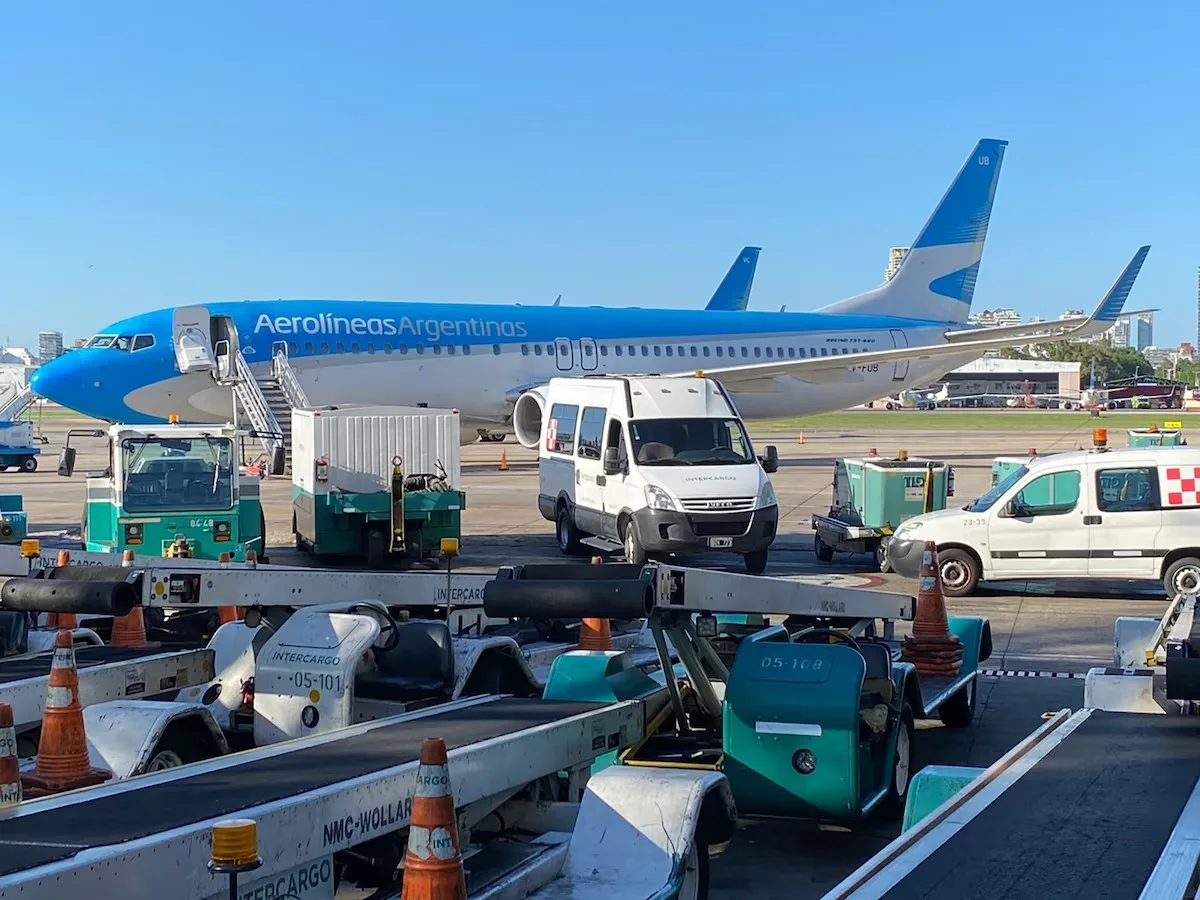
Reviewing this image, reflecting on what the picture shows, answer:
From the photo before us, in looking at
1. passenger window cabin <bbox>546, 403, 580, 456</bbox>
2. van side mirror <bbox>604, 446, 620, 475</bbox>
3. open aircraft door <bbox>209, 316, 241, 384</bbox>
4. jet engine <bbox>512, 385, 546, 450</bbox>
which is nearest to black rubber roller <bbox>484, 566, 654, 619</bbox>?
van side mirror <bbox>604, 446, 620, 475</bbox>

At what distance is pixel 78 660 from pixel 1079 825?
518 centimetres

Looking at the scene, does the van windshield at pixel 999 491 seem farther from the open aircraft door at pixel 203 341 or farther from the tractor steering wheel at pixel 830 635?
the open aircraft door at pixel 203 341

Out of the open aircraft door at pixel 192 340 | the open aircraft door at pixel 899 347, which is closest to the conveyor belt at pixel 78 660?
the open aircraft door at pixel 192 340

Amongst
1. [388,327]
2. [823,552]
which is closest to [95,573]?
[823,552]

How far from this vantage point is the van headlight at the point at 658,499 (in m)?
17.1

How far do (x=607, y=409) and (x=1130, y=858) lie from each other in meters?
14.8

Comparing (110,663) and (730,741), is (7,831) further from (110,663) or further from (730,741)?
(730,741)

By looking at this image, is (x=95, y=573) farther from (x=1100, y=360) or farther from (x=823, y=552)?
(x=1100, y=360)

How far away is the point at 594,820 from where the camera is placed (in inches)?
209

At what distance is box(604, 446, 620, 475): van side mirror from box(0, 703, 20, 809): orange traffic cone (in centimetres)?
1294

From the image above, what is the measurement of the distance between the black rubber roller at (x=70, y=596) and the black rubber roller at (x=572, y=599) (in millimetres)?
1662

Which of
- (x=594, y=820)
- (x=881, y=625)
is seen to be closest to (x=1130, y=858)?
(x=594, y=820)

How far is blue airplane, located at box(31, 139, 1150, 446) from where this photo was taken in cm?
2803

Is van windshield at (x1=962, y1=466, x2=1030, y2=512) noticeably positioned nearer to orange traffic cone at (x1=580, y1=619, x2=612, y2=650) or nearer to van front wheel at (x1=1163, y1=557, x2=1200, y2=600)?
van front wheel at (x1=1163, y1=557, x2=1200, y2=600)
